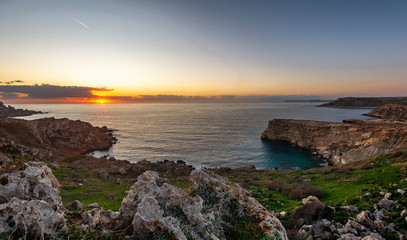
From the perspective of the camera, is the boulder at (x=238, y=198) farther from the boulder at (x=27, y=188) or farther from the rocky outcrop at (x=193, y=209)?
the boulder at (x=27, y=188)

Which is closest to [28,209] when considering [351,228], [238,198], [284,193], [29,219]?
[29,219]

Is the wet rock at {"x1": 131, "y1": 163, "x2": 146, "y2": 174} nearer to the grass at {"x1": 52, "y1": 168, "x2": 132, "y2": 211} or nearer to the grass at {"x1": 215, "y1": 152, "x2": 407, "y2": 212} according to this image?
the grass at {"x1": 52, "y1": 168, "x2": 132, "y2": 211}

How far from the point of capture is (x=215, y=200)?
8258 millimetres

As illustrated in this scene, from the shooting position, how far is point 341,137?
70125mm

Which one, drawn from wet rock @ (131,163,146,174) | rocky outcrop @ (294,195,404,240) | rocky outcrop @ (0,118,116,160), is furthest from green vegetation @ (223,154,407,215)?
rocky outcrop @ (0,118,116,160)

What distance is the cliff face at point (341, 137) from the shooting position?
52.6 m

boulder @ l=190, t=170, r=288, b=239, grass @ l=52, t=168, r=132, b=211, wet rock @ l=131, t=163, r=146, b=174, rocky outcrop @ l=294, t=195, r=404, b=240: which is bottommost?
wet rock @ l=131, t=163, r=146, b=174

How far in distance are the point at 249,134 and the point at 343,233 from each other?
88.4 m

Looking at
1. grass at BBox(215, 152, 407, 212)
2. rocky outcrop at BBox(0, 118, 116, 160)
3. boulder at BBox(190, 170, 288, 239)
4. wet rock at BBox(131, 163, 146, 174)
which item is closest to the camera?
boulder at BBox(190, 170, 288, 239)

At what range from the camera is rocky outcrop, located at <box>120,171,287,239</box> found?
5836 mm

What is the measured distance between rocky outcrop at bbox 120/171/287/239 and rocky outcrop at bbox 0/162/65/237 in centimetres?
215

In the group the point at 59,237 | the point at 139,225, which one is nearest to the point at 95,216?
the point at 59,237

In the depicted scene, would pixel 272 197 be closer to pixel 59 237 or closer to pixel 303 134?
pixel 59 237

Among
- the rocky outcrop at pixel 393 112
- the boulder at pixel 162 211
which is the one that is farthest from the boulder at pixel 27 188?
the rocky outcrop at pixel 393 112
